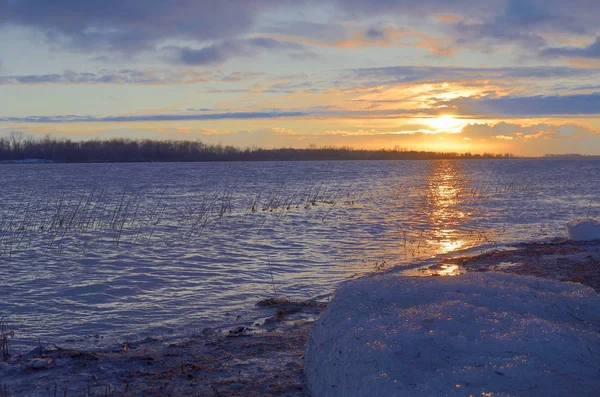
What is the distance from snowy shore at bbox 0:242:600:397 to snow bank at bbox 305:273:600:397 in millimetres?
12

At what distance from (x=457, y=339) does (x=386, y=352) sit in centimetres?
66

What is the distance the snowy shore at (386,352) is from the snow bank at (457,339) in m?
0.01

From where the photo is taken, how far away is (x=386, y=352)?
4.84m

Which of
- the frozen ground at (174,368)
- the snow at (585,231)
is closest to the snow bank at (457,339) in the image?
the frozen ground at (174,368)

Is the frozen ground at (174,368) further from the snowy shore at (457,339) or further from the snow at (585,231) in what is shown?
the snow at (585,231)

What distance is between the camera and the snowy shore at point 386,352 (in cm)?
445

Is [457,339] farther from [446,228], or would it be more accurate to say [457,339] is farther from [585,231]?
[446,228]

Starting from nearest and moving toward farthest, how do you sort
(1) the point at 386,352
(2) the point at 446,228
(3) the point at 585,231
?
1. (1) the point at 386,352
2. (3) the point at 585,231
3. (2) the point at 446,228

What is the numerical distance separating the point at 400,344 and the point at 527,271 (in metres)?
8.46

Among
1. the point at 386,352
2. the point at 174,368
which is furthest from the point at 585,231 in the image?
the point at 386,352

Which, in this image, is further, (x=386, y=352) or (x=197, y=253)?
(x=197, y=253)

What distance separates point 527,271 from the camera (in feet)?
40.3

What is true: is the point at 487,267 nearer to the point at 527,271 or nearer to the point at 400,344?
the point at 527,271

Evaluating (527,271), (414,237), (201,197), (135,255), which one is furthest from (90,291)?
(201,197)
